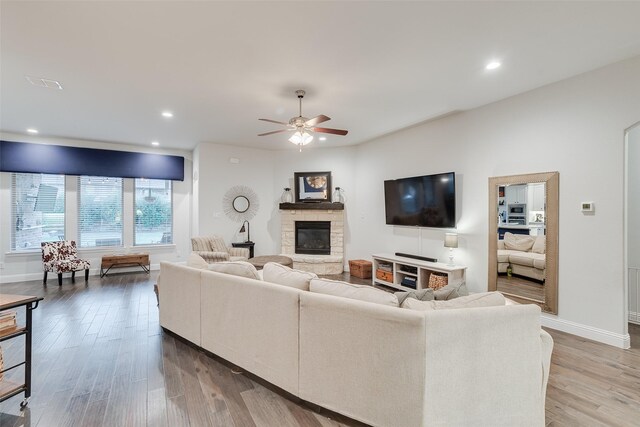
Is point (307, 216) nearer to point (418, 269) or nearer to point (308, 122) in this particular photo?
point (418, 269)

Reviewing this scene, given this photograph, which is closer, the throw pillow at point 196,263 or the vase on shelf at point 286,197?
the throw pillow at point 196,263

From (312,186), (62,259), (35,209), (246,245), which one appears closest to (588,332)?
(312,186)

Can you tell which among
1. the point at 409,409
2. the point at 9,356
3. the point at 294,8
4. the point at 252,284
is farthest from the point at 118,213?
the point at 409,409

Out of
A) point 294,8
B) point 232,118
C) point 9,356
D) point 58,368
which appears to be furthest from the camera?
point 232,118

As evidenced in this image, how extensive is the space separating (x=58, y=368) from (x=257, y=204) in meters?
4.76

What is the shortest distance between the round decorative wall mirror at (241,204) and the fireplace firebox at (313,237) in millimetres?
1270

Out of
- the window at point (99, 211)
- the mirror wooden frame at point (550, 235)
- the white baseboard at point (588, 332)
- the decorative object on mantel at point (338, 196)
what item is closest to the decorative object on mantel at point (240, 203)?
the decorative object on mantel at point (338, 196)

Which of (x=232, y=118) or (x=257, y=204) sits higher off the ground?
(x=232, y=118)

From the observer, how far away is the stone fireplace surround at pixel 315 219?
637 centimetres

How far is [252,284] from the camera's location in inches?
90.1

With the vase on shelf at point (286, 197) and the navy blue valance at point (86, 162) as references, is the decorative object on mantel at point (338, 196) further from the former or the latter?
the navy blue valance at point (86, 162)

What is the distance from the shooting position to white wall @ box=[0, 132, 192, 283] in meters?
5.52

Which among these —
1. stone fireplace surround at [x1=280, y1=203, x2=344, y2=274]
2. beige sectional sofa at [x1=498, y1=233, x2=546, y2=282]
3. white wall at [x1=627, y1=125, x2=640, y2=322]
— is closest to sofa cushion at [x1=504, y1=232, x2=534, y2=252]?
beige sectional sofa at [x1=498, y1=233, x2=546, y2=282]

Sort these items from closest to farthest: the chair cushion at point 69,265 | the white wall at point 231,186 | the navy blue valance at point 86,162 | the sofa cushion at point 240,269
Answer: the sofa cushion at point 240,269 → the chair cushion at point 69,265 → the navy blue valance at point 86,162 → the white wall at point 231,186
